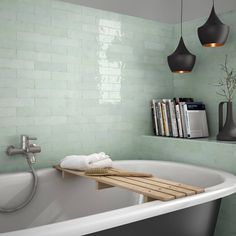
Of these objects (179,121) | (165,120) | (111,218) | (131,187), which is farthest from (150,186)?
(165,120)

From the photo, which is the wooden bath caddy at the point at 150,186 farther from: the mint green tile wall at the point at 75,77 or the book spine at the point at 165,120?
the book spine at the point at 165,120

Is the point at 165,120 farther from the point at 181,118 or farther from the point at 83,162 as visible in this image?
the point at 83,162

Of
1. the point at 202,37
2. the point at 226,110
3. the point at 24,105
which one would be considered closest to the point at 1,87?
the point at 24,105

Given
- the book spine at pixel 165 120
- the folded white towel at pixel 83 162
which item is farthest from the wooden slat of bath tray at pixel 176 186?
the book spine at pixel 165 120

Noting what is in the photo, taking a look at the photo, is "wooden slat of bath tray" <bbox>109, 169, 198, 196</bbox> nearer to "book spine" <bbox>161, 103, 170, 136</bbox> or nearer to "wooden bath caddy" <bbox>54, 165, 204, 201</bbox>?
"wooden bath caddy" <bbox>54, 165, 204, 201</bbox>

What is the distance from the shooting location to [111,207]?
2.68m

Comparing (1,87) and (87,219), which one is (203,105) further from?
(87,219)

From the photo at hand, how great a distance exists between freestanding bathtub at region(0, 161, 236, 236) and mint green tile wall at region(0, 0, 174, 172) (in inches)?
11.3

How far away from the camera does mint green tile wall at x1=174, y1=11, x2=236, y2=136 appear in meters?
2.93

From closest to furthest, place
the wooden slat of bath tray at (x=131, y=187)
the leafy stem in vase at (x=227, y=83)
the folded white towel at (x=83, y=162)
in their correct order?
1. the wooden slat of bath tray at (x=131, y=187)
2. the folded white towel at (x=83, y=162)
3. the leafy stem in vase at (x=227, y=83)

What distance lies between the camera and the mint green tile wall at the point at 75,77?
2.50 m

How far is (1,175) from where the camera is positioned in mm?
2242

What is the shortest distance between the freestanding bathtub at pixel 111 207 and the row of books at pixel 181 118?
1.23 ft

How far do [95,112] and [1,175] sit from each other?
0.99m
